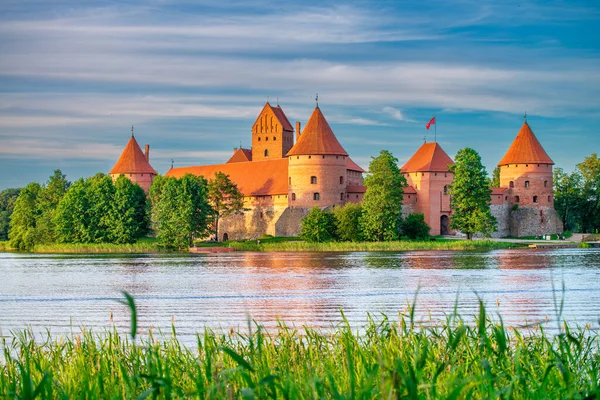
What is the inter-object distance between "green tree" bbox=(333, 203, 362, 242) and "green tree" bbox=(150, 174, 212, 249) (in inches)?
309

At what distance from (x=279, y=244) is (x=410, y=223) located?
23.2 feet

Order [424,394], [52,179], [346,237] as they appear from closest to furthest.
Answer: [424,394] → [346,237] → [52,179]

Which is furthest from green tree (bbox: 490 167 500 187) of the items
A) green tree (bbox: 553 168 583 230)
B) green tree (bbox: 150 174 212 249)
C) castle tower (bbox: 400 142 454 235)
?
green tree (bbox: 150 174 212 249)

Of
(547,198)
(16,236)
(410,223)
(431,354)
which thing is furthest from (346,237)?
(431,354)

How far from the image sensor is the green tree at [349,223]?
44.8m

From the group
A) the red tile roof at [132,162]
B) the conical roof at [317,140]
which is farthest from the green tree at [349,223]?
the red tile roof at [132,162]

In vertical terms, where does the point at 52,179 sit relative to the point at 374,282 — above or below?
above

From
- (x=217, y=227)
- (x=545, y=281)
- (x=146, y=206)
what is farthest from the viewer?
(x=217, y=227)

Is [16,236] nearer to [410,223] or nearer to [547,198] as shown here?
[410,223]

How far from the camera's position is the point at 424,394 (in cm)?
448

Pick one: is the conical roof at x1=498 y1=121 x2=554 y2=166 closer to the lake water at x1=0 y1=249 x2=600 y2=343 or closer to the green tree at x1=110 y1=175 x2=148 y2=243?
the green tree at x1=110 y1=175 x2=148 y2=243

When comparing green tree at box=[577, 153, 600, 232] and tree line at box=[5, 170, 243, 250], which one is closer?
tree line at box=[5, 170, 243, 250]

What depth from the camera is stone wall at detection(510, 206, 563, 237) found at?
5403cm

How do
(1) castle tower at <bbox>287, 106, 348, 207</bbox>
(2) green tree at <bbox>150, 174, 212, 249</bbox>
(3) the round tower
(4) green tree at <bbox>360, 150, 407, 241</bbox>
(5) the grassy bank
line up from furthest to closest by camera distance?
(3) the round tower → (1) castle tower at <bbox>287, 106, 348, 207</bbox> → (2) green tree at <bbox>150, 174, 212, 249</bbox> → (4) green tree at <bbox>360, 150, 407, 241</bbox> → (5) the grassy bank
